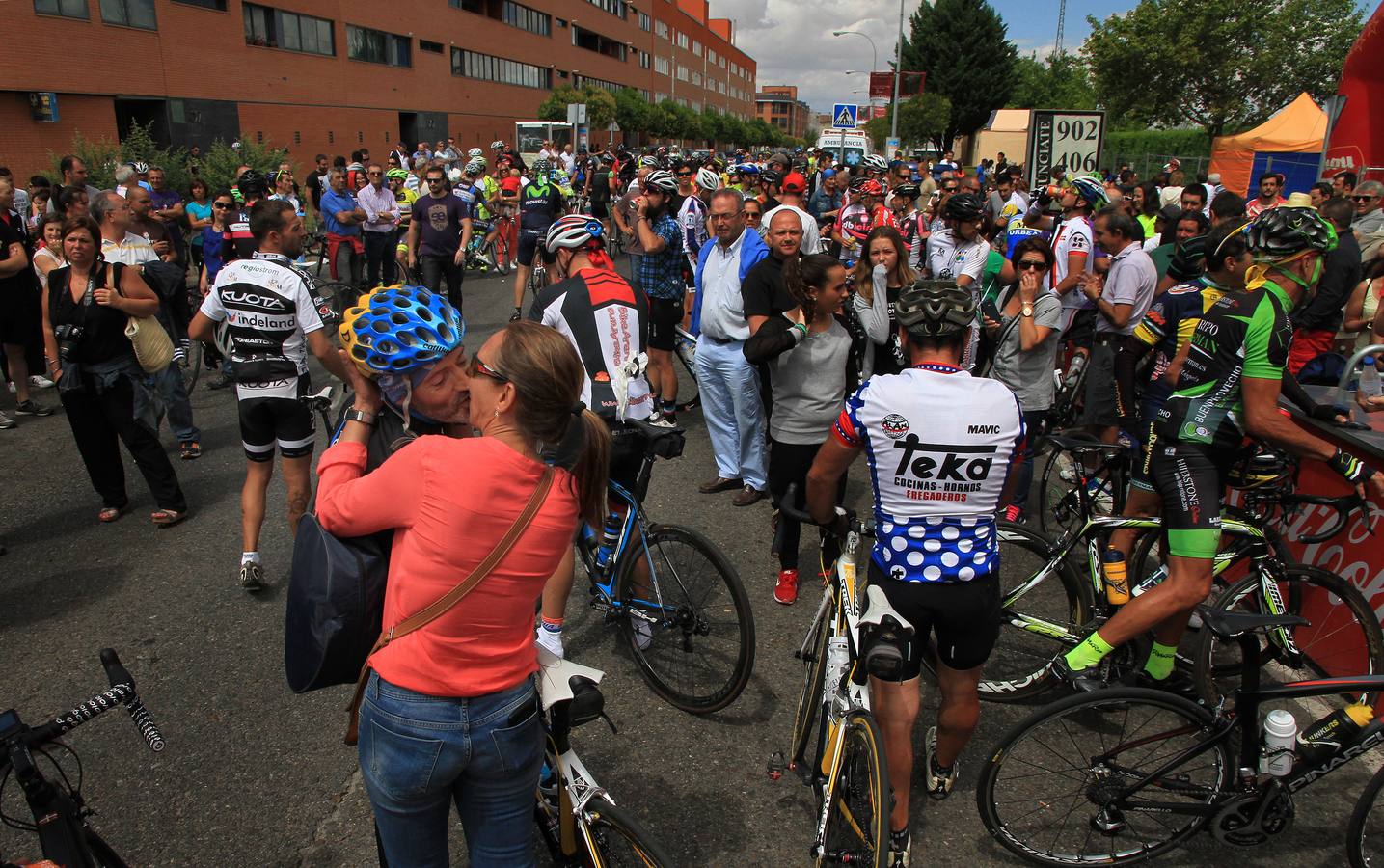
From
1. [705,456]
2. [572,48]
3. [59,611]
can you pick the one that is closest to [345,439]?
[59,611]

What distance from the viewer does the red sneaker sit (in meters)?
4.68

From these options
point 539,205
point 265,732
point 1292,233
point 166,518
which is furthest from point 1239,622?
point 539,205

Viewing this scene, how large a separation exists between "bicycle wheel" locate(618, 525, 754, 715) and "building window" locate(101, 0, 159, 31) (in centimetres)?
3127

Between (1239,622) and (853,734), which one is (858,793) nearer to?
(853,734)

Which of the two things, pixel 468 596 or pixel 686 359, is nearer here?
pixel 468 596

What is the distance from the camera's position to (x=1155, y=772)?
2.81 m

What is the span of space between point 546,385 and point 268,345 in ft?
10.7

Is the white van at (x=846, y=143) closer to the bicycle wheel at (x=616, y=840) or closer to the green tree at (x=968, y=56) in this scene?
the green tree at (x=968, y=56)

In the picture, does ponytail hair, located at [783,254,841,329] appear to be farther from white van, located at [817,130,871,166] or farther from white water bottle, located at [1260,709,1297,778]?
white van, located at [817,130,871,166]

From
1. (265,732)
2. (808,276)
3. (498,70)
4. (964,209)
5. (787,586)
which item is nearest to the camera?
(265,732)

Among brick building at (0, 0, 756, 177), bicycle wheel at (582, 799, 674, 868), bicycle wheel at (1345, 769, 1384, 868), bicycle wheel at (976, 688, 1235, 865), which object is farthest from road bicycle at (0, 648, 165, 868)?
brick building at (0, 0, 756, 177)

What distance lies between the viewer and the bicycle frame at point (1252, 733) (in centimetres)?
259

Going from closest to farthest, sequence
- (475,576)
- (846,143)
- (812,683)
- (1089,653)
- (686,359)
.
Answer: (475,576) < (812,683) < (1089,653) < (686,359) < (846,143)

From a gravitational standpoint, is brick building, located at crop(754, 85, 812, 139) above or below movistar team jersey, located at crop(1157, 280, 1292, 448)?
above
